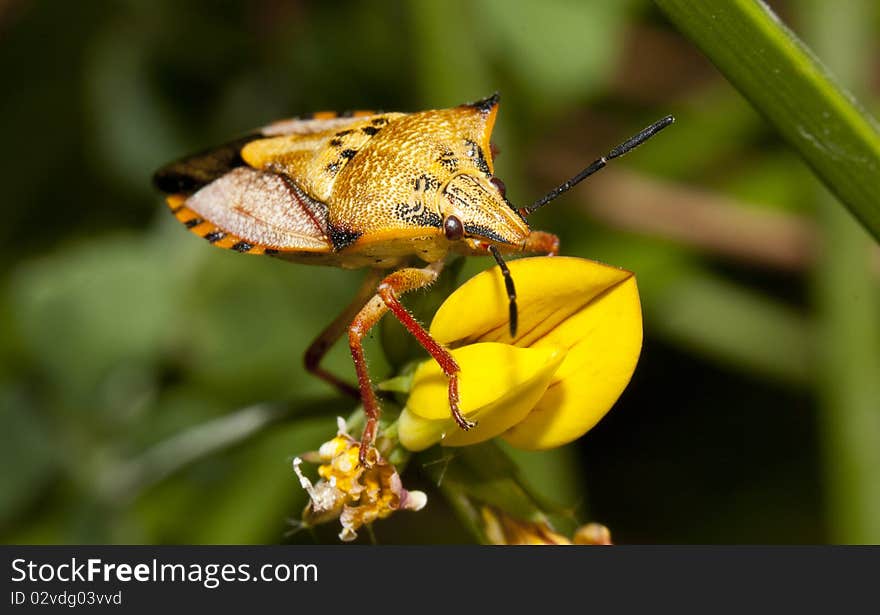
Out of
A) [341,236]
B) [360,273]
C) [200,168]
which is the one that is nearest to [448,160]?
[341,236]

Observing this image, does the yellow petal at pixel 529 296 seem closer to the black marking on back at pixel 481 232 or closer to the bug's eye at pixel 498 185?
the black marking on back at pixel 481 232

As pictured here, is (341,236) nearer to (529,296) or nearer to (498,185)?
(498,185)

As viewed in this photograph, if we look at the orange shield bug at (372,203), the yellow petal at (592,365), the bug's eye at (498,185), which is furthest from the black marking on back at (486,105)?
the yellow petal at (592,365)

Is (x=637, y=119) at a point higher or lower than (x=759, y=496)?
higher

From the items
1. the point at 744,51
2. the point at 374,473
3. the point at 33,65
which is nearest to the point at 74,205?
Answer: the point at 33,65

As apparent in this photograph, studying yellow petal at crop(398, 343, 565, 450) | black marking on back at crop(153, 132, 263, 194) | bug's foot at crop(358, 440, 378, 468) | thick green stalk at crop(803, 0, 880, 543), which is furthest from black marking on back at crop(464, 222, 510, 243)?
thick green stalk at crop(803, 0, 880, 543)

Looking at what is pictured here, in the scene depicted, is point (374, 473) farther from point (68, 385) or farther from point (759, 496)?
point (759, 496)

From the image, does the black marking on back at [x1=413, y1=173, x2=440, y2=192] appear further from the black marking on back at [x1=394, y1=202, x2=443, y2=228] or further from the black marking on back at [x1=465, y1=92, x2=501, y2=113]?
the black marking on back at [x1=465, y1=92, x2=501, y2=113]
